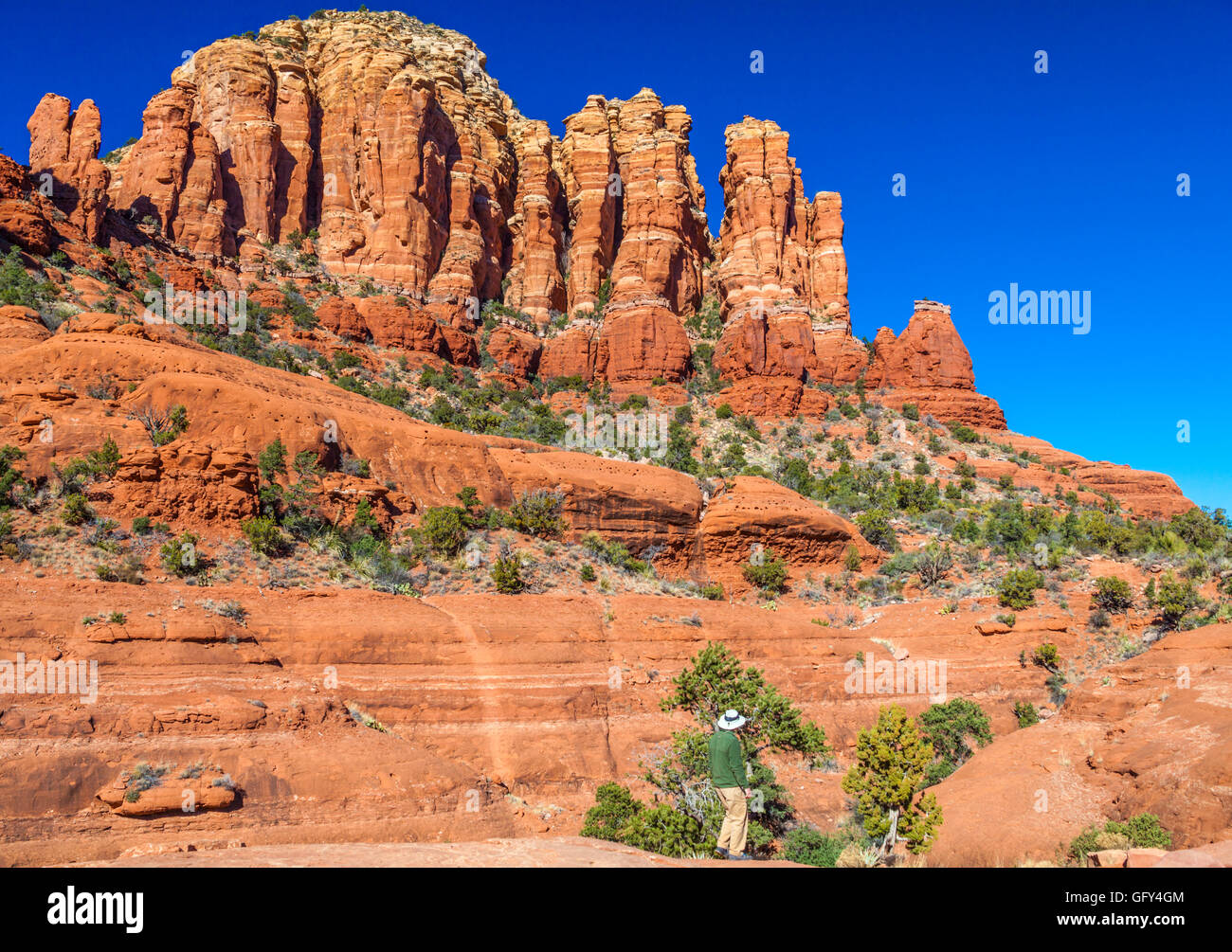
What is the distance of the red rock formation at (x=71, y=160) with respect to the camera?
145 feet

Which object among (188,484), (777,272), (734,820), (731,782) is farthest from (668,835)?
(777,272)

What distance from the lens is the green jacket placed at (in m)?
8.59

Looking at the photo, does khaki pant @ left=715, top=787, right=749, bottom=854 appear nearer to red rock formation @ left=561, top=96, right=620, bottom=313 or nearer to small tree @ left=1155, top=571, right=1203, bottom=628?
small tree @ left=1155, top=571, right=1203, bottom=628

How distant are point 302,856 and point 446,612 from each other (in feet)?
37.0

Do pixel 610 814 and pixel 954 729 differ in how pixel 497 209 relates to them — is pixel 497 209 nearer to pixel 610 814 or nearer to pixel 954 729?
pixel 954 729

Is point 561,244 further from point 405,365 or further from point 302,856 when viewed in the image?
point 302,856

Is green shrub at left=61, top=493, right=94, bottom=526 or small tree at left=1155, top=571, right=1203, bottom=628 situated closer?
green shrub at left=61, top=493, right=94, bottom=526

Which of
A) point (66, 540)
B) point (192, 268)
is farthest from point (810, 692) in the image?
point (192, 268)

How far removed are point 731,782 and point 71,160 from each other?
59.0 meters

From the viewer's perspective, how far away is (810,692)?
21594 millimetres

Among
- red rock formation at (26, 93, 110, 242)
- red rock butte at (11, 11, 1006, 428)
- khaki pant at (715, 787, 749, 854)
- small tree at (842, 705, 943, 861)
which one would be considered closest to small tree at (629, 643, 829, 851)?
small tree at (842, 705, 943, 861)

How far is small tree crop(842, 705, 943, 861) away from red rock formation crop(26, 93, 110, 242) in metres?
50.9

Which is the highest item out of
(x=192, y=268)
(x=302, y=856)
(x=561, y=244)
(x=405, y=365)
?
(x=561, y=244)
